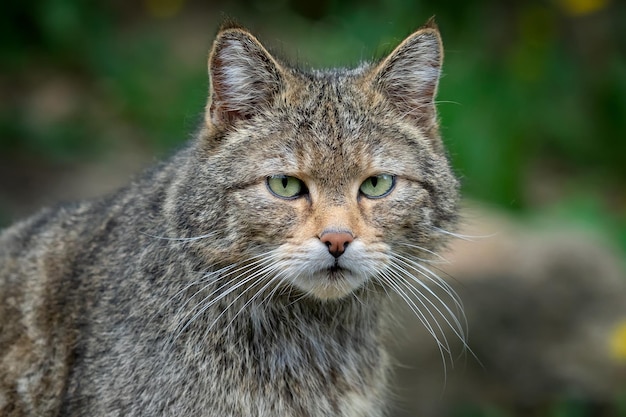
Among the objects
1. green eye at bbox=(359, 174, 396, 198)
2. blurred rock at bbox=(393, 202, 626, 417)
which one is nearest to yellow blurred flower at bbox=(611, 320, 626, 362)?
blurred rock at bbox=(393, 202, 626, 417)

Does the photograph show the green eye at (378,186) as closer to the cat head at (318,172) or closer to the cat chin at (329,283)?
the cat head at (318,172)

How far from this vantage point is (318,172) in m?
3.50

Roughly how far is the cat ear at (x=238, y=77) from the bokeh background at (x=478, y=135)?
498 mm

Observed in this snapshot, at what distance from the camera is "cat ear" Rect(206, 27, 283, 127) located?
357cm

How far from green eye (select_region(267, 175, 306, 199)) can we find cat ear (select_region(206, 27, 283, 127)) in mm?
324

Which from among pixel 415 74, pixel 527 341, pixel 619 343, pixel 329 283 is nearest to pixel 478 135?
pixel 527 341

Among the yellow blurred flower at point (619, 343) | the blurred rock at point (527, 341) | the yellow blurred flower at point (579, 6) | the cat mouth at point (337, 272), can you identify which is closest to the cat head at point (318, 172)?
the cat mouth at point (337, 272)

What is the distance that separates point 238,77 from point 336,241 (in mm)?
752

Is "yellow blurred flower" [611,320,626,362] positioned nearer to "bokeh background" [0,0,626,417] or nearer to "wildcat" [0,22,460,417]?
"bokeh background" [0,0,626,417]

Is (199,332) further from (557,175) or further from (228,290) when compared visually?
(557,175)

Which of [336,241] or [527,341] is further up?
[336,241]

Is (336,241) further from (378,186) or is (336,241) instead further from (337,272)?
(378,186)

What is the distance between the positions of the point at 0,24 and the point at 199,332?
4794 mm

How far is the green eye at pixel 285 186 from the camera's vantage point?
3.52 m
